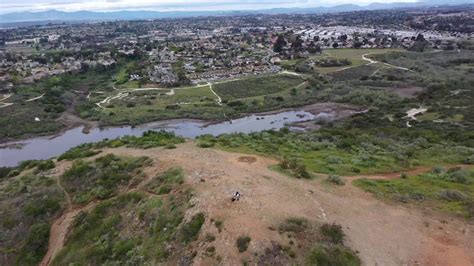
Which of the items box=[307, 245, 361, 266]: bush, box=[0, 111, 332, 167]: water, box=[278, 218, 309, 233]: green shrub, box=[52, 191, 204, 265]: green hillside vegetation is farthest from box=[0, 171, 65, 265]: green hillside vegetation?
box=[0, 111, 332, 167]: water

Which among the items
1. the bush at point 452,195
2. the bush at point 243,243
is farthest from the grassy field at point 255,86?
the bush at point 243,243

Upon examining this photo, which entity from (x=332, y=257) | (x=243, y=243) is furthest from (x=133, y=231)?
(x=332, y=257)

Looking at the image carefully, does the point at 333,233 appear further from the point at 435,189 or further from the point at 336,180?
the point at 435,189

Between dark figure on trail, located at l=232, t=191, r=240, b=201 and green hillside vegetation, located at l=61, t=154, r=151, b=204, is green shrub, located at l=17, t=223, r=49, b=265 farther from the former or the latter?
dark figure on trail, located at l=232, t=191, r=240, b=201

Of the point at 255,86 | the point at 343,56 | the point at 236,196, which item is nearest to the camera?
the point at 236,196

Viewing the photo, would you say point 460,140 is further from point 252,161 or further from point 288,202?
point 288,202

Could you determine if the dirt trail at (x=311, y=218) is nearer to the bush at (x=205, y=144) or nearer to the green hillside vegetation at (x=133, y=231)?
the green hillside vegetation at (x=133, y=231)
